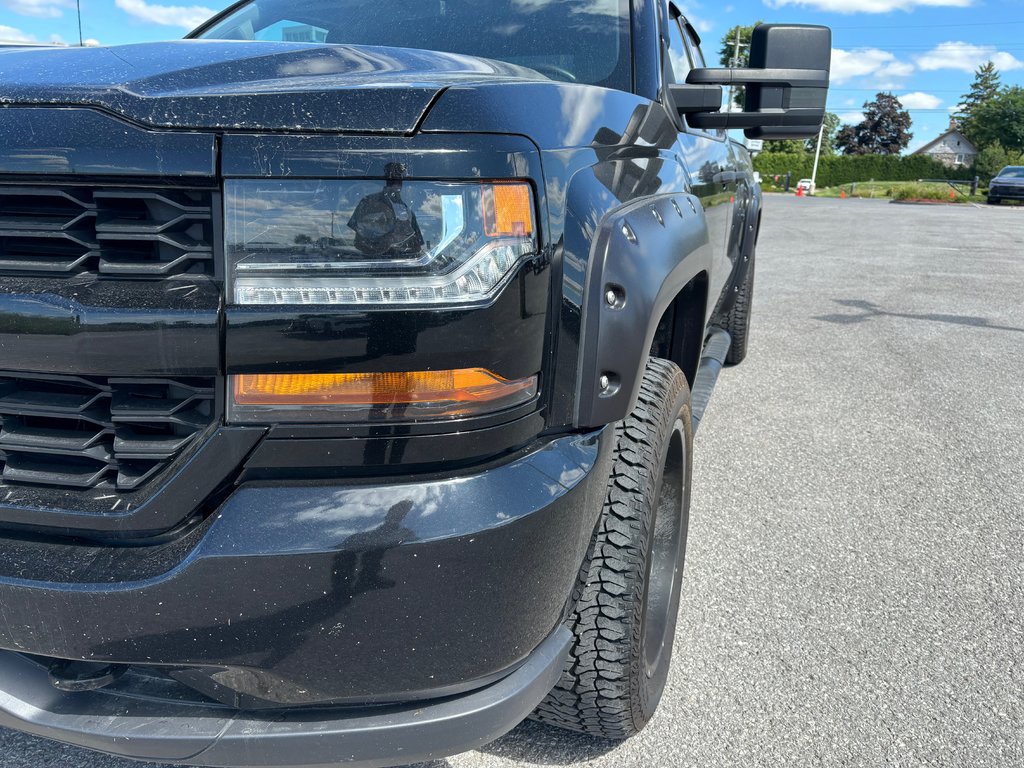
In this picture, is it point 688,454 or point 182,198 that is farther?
point 688,454

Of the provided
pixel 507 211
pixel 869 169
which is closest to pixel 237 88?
pixel 507 211

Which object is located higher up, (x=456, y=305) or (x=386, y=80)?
(x=386, y=80)

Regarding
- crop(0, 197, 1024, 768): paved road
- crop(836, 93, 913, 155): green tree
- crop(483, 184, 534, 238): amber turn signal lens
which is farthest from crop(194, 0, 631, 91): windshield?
crop(836, 93, 913, 155): green tree

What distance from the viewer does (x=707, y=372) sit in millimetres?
3256

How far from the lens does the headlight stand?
1196mm

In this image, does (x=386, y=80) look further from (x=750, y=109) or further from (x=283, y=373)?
(x=750, y=109)

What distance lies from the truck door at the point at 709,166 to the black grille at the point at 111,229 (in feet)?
4.97

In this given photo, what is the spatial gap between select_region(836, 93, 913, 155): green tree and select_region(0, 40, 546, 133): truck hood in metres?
107

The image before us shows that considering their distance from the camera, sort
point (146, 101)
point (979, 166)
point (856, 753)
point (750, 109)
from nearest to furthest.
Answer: point (146, 101) → point (856, 753) → point (750, 109) → point (979, 166)

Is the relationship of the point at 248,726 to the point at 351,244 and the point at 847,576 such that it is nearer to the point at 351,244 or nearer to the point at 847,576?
the point at 351,244

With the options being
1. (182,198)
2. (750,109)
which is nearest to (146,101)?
(182,198)

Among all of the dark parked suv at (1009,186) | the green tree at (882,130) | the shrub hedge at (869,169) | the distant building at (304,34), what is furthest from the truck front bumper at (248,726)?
the green tree at (882,130)

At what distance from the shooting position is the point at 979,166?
Answer: 6353 cm

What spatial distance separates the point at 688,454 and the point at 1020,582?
1299 millimetres
